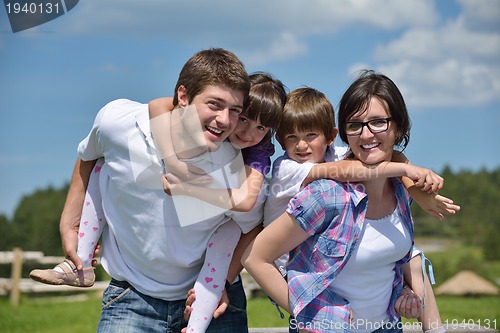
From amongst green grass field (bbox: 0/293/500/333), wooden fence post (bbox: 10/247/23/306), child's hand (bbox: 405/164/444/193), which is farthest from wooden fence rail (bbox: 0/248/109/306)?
child's hand (bbox: 405/164/444/193)

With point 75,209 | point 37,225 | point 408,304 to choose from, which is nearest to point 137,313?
point 75,209

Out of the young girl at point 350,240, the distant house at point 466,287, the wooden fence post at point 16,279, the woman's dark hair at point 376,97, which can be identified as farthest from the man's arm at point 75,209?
the distant house at point 466,287

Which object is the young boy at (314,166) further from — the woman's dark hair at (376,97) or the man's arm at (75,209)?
the man's arm at (75,209)

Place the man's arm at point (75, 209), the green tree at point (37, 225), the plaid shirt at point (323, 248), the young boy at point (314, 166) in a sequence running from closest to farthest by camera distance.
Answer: the plaid shirt at point (323, 248) → the young boy at point (314, 166) → the man's arm at point (75, 209) → the green tree at point (37, 225)

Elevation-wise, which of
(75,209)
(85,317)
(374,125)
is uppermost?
(374,125)

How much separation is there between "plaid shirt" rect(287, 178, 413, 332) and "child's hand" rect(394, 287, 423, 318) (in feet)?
0.88

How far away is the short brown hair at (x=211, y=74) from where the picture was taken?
281 cm

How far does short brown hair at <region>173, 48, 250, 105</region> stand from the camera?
2.81m

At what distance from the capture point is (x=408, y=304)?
288cm

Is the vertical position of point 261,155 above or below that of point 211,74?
below

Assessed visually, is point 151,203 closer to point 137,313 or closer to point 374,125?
point 137,313

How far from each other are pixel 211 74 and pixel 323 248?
0.85 metres

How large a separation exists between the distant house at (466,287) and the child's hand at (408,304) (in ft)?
43.2

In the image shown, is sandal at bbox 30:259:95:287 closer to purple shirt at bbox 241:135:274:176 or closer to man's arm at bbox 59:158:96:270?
man's arm at bbox 59:158:96:270
